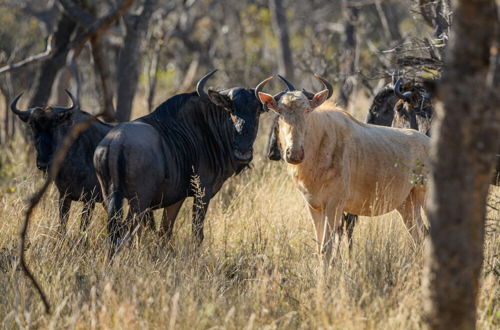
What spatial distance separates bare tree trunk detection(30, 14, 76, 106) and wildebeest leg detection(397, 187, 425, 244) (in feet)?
19.7

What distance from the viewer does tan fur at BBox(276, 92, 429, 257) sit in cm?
629

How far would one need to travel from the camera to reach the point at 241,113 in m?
7.32

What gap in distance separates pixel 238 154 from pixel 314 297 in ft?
8.67

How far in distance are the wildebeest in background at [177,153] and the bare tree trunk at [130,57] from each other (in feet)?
12.3

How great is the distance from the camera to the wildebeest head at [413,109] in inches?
319

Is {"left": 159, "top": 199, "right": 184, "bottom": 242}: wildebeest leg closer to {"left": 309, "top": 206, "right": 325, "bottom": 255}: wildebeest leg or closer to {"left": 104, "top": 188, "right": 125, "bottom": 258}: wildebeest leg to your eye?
{"left": 104, "top": 188, "right": 125, "bottom": 258}: wildebeest leg

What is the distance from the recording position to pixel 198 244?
6695 mm

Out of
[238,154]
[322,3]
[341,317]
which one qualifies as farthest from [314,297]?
A: [322,3]

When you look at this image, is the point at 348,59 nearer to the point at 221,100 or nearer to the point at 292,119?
the point at 221,100

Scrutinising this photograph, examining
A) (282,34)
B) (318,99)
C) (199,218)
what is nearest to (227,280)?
(199,218)

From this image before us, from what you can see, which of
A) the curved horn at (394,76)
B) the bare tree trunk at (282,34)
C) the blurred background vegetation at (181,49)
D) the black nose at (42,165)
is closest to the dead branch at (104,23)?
the blurred background vegetation at (181,49)

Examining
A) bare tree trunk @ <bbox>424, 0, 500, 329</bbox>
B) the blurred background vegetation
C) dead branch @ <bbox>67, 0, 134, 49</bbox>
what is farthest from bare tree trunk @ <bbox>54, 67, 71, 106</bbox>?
bare tree trunk @ <bbox>424, 0, 500, 329</bbox>

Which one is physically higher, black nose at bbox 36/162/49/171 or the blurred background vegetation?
the blurred background vegetation

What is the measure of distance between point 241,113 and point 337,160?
117 cm
